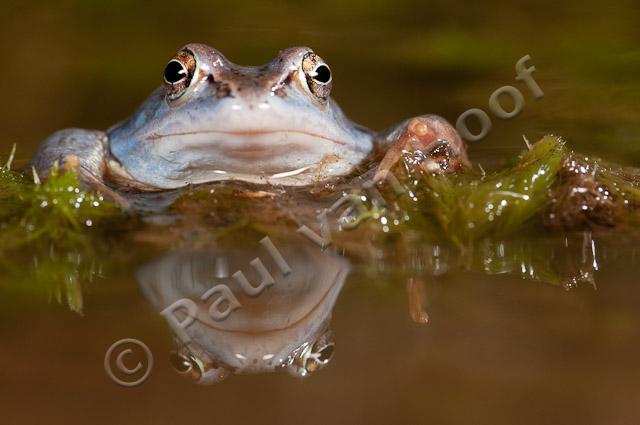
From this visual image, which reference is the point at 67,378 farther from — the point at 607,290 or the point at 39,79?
the point at 39,79

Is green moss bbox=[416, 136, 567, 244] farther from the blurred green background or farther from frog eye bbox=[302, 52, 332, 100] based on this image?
the blurred green background

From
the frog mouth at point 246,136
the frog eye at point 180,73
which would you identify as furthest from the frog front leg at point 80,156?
the frog eye at point 180,73

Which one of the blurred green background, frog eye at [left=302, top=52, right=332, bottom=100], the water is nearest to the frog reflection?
the water

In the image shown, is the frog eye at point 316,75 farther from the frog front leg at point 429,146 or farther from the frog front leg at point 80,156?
the frog front leg at point 80,156

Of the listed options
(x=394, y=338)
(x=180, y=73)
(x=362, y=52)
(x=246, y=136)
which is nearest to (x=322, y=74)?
(x=246, y=136)

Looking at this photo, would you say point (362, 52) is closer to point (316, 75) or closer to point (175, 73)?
point (316, 75)
